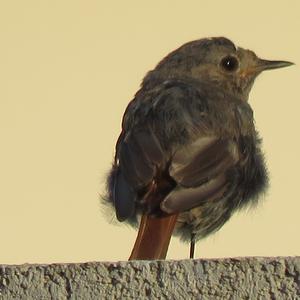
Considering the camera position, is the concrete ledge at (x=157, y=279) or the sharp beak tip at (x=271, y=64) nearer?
the concrete ledge at (x=157, y=279)

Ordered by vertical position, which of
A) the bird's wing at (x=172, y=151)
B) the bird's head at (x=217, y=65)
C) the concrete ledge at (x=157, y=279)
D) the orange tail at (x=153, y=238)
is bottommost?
the concrete ledge at (x=157, y=279)

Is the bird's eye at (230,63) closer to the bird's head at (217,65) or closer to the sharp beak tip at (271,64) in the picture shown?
the bird's head at (217,65)

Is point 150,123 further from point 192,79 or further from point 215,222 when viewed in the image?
point 192,79

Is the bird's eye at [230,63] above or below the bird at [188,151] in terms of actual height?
above

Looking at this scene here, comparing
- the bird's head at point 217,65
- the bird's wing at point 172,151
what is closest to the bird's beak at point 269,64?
the bird's head at point 217,65

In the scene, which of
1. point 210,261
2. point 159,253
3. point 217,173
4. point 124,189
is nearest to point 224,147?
point 217,173

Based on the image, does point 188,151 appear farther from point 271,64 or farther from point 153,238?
point 271,64

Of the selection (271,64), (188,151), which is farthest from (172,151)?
(271,64)

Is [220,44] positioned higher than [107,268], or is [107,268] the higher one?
[220,44]
